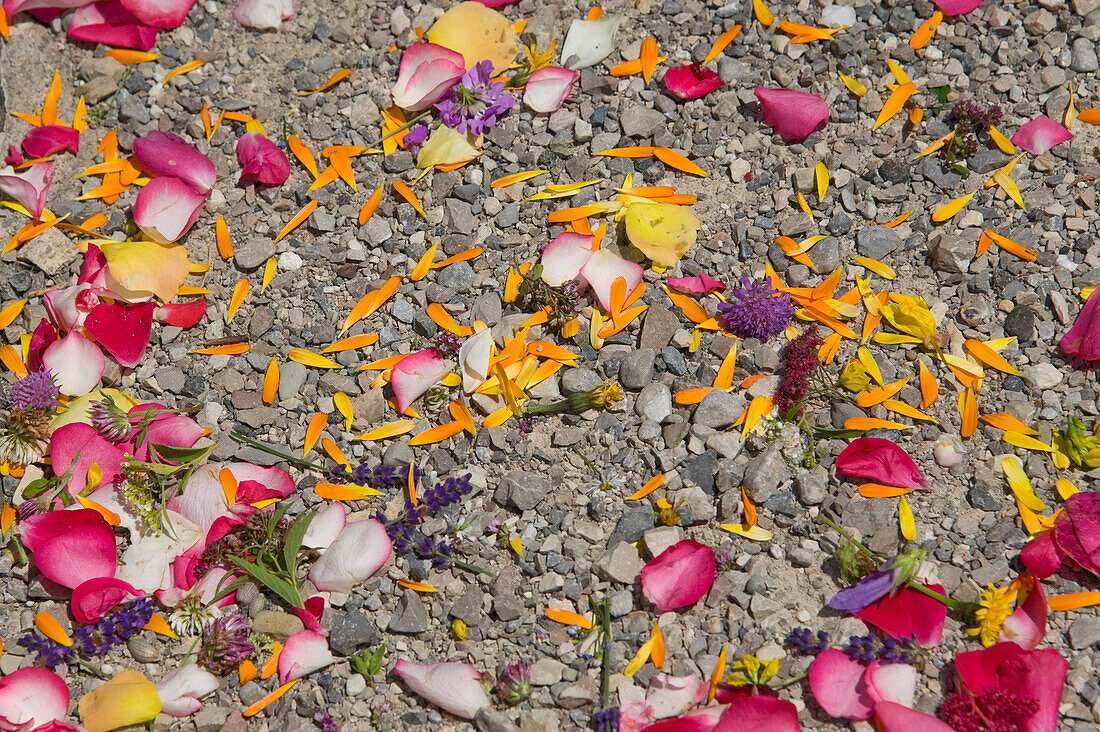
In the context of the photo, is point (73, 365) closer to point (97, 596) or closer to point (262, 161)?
point (97, 596)

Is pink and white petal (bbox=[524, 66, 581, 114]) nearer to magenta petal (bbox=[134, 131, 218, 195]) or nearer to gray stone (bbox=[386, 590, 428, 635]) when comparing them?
magenta petal (bbox=[134, 131, 218, 195])

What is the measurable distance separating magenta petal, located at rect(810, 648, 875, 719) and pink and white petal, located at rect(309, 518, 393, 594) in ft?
3.75

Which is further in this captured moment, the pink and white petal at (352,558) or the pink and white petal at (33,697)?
the pink and white petal at (352,558)

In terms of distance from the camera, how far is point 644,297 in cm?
251

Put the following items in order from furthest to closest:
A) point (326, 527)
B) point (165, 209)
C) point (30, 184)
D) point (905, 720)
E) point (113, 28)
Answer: point (113, 28)
point (30, 184)
point (165, 209)
point (326, 527)
point (905, 720)

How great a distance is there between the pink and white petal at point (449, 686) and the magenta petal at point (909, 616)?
0.99 metres

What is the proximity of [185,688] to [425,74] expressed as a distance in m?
1.99

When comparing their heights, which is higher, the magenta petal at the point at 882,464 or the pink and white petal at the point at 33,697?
the magenta petal at the point at 882,464

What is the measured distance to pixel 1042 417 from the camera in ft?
7.52

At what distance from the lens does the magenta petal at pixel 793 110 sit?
265 centimetres

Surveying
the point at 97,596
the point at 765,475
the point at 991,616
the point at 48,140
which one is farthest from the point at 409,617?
the point at 48,140

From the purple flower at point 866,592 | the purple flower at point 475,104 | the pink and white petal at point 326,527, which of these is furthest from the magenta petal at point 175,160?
the purple flower at point 866,592

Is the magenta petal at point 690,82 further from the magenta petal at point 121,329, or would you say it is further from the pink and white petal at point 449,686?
the pink and white petal at point 449,686

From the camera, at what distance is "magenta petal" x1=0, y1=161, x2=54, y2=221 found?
2.70 meters
